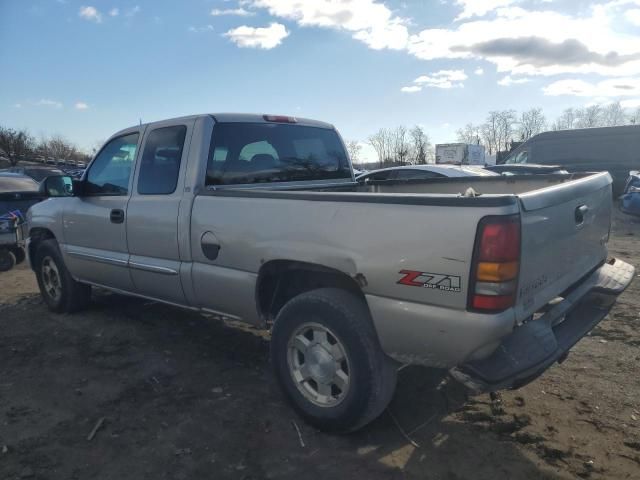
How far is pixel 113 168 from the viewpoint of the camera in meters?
4.71

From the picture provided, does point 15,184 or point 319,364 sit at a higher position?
point 15,184

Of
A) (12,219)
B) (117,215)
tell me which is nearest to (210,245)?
(117,215)

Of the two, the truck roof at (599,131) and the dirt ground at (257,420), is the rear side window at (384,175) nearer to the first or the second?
the dirt ground at (257,420)

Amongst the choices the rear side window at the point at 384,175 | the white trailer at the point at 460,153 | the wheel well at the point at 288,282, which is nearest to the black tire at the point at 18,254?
the rear side window at the point at 384,175

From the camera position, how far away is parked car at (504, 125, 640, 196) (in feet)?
56.0

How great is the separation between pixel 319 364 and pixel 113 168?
9.66 ft

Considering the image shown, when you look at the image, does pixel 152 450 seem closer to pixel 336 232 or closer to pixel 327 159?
pixel 336 232

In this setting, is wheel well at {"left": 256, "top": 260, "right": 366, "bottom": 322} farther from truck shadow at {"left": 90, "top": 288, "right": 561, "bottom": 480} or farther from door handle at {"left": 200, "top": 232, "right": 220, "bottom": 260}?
truck shadow at {"left": 90, "top": 288, "right": 561, "bottom": 480}

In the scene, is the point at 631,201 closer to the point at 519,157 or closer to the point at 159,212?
the point at 519,157

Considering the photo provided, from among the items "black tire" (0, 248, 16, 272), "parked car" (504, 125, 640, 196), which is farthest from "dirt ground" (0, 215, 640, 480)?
"parked car" (504, 125, 640, 196)

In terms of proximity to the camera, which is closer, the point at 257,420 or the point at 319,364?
the point at 319,364

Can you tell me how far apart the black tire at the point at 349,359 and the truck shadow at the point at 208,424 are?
0.17 metres

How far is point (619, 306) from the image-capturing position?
5340mm

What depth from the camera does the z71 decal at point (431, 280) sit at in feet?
7.96
